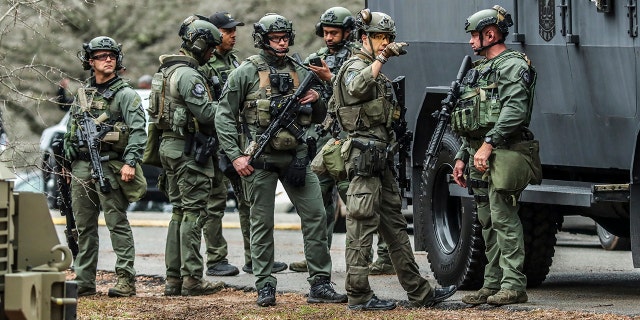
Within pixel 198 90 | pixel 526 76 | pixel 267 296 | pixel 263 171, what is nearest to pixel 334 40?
pixel 198 90

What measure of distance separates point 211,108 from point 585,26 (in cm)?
280

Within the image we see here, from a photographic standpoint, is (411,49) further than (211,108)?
Yes

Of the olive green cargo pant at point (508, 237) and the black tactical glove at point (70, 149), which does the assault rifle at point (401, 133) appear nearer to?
the olive green cargo pant at point (508, 237)

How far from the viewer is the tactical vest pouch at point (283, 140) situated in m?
11.7

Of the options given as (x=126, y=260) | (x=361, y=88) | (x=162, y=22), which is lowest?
(x=126, y=260)

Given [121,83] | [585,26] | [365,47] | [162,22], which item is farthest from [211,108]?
[162,22]

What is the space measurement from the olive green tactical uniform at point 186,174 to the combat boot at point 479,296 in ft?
7.15

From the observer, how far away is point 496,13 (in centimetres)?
1138

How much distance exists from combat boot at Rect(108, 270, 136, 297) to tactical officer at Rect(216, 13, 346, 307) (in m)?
1.29

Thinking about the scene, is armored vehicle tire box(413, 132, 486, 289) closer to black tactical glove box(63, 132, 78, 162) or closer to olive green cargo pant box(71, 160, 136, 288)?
olive green cargo pant box(71, 160, 136, 288)

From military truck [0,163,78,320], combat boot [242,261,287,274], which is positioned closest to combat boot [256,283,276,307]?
combat boot [242,261,287,274]

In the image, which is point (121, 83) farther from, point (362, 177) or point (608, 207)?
point (608, 207)

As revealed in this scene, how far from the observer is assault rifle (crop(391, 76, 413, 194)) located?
37.6 ft

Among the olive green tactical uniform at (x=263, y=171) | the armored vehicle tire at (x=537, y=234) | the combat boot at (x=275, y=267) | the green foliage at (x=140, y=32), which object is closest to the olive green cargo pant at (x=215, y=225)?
the combat boot at (x=275, y=267)
